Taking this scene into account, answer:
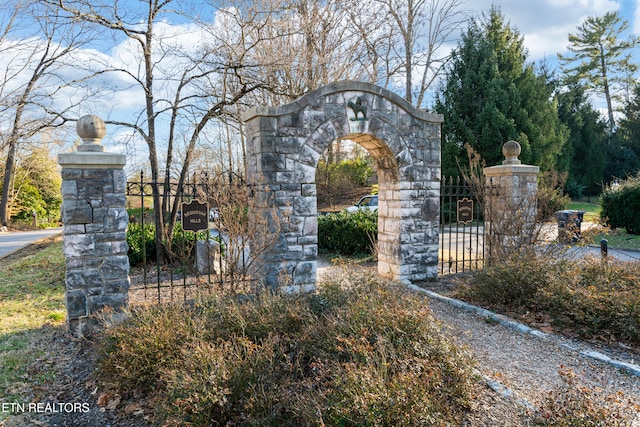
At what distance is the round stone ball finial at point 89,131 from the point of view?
15.9 ft

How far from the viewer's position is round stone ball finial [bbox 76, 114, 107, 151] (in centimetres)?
484

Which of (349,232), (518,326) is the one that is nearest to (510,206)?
(518,326)

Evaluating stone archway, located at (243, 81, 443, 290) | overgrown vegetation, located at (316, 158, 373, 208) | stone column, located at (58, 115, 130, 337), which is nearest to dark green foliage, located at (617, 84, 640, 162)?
overgrown vegetation, located at (316, 158, 373, 208)

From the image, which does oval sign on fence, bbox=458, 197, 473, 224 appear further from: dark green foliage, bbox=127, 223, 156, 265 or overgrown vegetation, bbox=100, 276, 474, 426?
dark green foliage, bbox=127, 223, 156, 265

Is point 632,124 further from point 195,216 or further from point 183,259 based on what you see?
point 183,259

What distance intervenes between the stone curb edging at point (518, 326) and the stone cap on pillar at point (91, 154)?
453cm

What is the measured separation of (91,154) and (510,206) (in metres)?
6.25

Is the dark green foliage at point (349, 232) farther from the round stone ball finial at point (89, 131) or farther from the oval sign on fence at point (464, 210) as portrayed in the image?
the round stone ball finial at point (89, 131)

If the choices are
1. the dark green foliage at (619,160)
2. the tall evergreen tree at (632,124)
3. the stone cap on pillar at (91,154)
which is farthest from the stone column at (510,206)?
the tall evergreen tree at (632,124)

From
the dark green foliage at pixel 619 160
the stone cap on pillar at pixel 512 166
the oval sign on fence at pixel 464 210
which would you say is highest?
the dark green foliage at pixel 619 160

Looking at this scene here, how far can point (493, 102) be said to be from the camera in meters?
16.4

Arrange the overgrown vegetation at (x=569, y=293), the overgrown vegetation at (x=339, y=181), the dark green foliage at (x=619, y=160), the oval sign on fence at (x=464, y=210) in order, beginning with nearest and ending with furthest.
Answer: the overgrown vegetation at (x=569, y=293)
the oval sign on fence at (x=464, y=210)
the overgrown vegetation at (x=339, y=181)
the dark green foliage at (x=619, y=160)

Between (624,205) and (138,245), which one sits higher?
(624,205)

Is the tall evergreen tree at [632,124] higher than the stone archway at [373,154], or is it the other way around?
the tall evergreen tree at [632,124]
